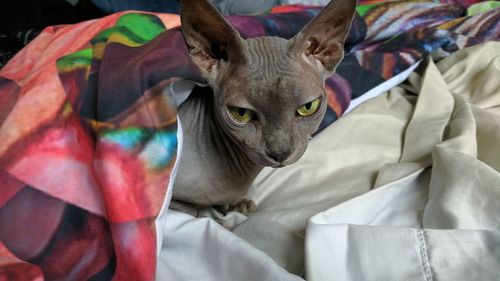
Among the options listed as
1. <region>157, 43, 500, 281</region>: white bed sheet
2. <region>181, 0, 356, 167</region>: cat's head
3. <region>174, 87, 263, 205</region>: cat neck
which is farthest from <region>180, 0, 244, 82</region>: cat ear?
<region>157, 43, 500, 281</region>: white bed sheet

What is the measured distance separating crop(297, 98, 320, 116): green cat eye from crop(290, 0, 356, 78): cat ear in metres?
0.08

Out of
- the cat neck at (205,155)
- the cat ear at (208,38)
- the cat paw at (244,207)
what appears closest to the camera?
the cat ear at (208,38)

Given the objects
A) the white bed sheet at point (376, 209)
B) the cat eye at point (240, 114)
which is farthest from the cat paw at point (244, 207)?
the cat eye at point (240, 114)

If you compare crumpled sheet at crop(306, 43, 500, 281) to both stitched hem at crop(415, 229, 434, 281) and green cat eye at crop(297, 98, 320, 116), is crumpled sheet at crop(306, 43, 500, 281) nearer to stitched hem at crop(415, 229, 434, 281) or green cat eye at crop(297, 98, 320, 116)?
stitched hem at crop(415, 229, 434, 281)

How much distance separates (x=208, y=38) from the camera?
671mm

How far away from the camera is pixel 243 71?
66cm

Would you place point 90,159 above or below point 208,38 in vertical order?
below

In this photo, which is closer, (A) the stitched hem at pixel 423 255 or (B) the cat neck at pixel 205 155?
(A) the stitched hem at pixel 423 255

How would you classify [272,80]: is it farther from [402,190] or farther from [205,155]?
[402,190]

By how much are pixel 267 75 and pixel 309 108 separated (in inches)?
3.3

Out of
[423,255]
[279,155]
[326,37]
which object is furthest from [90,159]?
[423,255]

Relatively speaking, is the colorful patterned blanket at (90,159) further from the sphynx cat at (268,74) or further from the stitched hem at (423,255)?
A: the stitched hem at (423,255)

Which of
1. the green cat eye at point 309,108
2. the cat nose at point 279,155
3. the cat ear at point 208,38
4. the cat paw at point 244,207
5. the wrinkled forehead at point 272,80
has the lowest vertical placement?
the cat paw at point 244,207

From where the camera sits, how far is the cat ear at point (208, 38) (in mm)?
608
